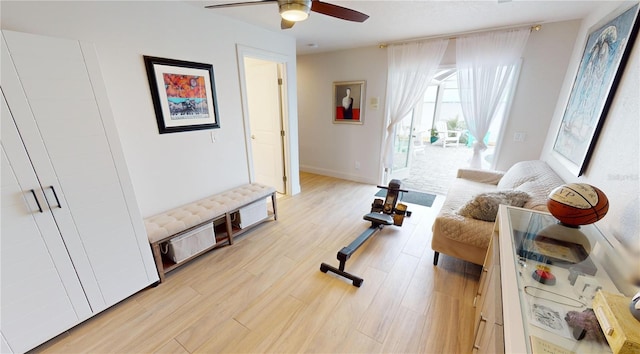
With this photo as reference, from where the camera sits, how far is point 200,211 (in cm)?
229

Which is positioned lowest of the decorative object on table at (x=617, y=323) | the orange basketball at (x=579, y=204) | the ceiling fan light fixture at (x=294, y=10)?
the decorative object on table at (x=617, y=323)

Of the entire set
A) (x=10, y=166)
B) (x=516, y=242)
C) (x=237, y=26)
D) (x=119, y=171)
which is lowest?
(x=516, y=242)

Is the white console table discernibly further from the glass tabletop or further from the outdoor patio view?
the outdoor patio view

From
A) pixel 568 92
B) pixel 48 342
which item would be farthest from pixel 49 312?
pixel 568 92

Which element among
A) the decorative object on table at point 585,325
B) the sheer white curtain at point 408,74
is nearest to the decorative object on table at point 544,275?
the decorative object on table at point 585,325

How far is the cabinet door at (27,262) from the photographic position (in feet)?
4.10

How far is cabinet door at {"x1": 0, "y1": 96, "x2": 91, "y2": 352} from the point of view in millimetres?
1249

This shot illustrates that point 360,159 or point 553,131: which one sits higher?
point 553,131

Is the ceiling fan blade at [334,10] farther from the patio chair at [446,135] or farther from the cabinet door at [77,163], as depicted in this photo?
the patio chair at [446,135]

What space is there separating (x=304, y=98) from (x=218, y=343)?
4.25 meters

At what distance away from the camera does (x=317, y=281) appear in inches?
80.1

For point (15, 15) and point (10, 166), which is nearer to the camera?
point (10, 166)

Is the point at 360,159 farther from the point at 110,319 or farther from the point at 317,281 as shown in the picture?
the point at 110,319

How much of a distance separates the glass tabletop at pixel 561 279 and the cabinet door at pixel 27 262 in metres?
2.38
